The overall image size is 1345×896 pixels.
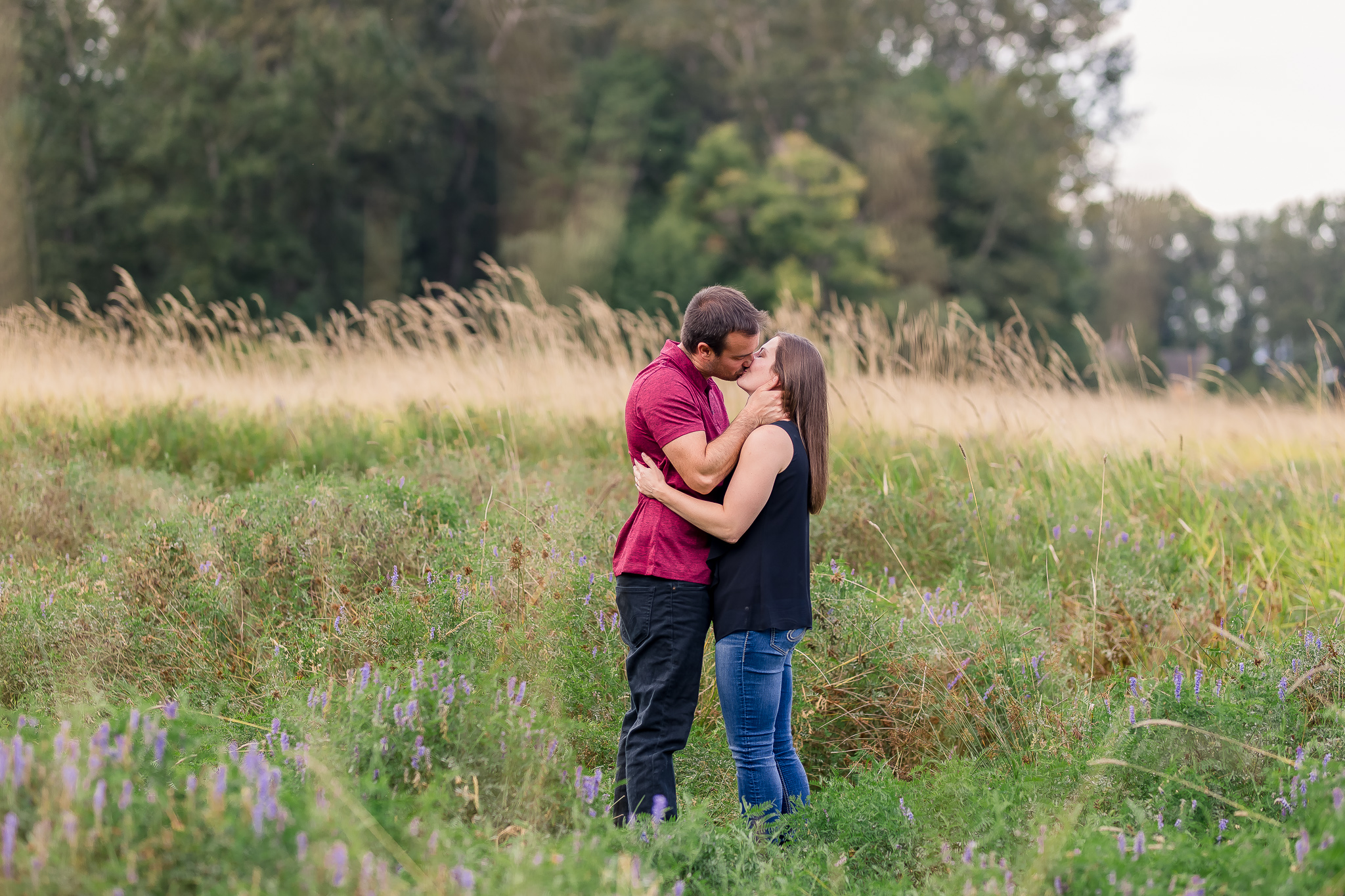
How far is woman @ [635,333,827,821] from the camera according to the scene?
2.90 metres

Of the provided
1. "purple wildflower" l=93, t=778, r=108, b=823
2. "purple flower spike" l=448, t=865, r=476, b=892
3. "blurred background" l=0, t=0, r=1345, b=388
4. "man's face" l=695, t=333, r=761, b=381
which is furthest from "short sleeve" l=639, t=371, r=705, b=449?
"blurred background" l=0, t=0, r=1345, b=388

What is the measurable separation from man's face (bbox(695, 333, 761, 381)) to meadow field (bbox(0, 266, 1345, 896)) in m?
1.12

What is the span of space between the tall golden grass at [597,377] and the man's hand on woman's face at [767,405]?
3077 millimetres

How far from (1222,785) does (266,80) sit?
2673cm

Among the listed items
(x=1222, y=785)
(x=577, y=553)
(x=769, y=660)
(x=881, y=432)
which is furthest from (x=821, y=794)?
(x=881, y=432)

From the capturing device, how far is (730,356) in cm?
303

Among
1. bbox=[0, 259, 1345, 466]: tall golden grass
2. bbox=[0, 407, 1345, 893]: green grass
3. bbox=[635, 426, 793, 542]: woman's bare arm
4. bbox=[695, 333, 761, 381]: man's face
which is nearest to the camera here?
bbox=[0, 407, 1345, 893]: green grass

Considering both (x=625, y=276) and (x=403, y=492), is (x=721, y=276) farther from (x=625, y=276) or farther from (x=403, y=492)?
(x=403, y=492)

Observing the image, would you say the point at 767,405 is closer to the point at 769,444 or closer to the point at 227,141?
the point at 769,444

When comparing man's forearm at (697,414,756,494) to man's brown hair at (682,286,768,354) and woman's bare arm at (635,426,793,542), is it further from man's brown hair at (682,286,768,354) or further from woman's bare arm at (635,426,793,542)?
man's brown hair at (682,286,768,354)

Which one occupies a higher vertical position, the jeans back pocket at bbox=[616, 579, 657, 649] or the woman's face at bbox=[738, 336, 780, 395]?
the woman's face at bbox=[738, 336, 780, 395]

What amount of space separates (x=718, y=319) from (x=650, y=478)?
52cm

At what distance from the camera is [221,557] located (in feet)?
14.3

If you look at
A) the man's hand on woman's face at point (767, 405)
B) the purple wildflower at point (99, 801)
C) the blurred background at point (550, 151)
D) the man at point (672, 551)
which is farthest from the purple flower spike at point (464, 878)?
the blurred background at point (550, 151)
